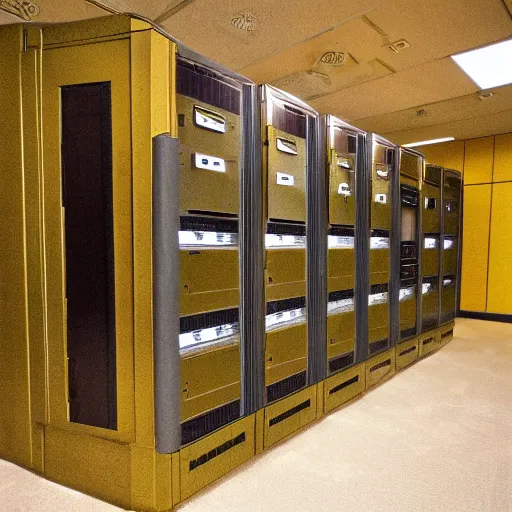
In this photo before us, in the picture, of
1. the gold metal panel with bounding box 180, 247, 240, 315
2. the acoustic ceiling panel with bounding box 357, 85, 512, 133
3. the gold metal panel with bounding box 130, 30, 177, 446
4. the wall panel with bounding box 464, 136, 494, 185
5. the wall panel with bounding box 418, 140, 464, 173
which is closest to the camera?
the gold metal panel with bounding box 130, 30, 177, 446

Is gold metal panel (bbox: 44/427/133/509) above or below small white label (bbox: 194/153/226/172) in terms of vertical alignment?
below

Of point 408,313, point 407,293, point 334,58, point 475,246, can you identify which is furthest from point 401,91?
point 475,246

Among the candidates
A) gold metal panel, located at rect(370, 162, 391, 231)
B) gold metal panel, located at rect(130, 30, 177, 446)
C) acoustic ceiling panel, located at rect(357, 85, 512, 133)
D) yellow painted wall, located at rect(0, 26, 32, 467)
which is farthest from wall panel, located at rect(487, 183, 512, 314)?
yellow painted wall, located at rect(0, 26, 32, 467)

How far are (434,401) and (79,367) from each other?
192cm

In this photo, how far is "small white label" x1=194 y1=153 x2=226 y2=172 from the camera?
132 centimetres

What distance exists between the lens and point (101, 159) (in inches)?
50.4

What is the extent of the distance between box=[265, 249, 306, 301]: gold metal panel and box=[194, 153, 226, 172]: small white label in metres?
0.41

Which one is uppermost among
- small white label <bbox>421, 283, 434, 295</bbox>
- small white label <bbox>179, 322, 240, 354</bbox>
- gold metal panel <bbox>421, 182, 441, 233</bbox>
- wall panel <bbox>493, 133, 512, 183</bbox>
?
wall panel <bbox>493, 133, 512, 183</bbox>

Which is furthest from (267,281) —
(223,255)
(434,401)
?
(434,401)

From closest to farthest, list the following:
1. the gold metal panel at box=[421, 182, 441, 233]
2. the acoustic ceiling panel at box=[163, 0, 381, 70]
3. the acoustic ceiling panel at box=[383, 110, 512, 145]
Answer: the acoustic ceiling panel at box=[163, 0, 381, 70]
the gold metal panel at box=[421, 182, 441, 233]
the acoustic ceiling panel at box=[383, 110, 512, 145]

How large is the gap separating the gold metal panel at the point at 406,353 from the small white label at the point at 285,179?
5.24ft

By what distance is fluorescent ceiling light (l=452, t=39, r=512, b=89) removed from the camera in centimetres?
253

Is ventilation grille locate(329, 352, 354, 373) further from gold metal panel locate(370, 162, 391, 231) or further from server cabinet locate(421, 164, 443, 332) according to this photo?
server cabinet locate(421, 164, 443, 332)

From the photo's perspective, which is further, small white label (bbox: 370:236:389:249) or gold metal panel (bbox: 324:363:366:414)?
small white label (bbox: 370:236:389:249)
